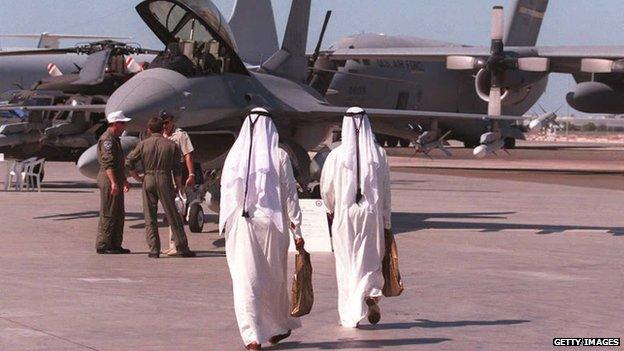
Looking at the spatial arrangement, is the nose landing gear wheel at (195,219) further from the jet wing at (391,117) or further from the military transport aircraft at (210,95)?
the jet wing at (391,117)

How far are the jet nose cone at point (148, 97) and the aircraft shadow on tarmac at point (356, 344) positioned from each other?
900 centimetres

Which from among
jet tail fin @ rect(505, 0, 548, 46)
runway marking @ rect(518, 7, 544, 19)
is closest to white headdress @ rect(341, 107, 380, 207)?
jet tail fin @ rect(505, 0, 548, 46)

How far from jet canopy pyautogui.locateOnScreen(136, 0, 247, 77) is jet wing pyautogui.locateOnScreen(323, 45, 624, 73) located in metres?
21.9

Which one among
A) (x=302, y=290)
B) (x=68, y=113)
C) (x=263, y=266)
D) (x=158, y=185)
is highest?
(x=263, y=266)

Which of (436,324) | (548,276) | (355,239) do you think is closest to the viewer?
(436,324)

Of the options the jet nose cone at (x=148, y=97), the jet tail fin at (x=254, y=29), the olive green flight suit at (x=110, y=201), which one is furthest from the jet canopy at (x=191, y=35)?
the jet tail fin at (x=254, y=29)

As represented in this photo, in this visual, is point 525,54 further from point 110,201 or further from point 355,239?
point 355,239

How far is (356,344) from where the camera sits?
9734mm

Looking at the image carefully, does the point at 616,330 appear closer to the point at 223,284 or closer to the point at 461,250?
the point at 223,284

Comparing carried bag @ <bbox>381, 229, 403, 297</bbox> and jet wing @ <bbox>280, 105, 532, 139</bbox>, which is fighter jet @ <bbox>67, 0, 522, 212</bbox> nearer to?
jet wing @ <bbox>280, 105, 532, 139</bbox>

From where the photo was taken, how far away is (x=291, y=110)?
21859 millimetres

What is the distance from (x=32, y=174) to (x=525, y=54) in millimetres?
20540

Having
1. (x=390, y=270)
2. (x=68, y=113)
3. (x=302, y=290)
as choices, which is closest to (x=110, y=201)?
(x=390, y=270)

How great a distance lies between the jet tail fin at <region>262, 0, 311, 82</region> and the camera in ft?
80.5
